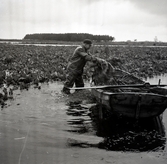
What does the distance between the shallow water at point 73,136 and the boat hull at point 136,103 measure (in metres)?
0.48

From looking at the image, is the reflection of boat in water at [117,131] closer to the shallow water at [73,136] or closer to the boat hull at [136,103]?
the shallow water at [73,136]

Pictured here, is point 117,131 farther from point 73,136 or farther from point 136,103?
point 73,136

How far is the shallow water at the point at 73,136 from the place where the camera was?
5195 millimetres

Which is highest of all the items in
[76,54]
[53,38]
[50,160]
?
[53,38]

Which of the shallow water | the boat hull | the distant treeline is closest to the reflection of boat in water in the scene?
the shallow water

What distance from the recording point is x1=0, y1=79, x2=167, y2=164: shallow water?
5.20m

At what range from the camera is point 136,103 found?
668 centimetres

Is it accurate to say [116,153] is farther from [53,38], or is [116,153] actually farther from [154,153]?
[53,38]

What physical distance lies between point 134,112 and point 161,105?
75 centimetres

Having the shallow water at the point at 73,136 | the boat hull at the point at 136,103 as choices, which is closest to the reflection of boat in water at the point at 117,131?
the shallow water at the point at 73,136

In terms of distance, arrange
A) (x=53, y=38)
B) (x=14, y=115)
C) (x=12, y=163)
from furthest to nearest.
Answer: (x=53, y=38) < (x=14, y=115) < (x=12, y=163)

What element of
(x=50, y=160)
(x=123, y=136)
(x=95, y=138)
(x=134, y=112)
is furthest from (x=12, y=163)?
(x=134, y=112)

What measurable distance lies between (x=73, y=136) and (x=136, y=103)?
1.91 metres

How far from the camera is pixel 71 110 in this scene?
28.0ft
